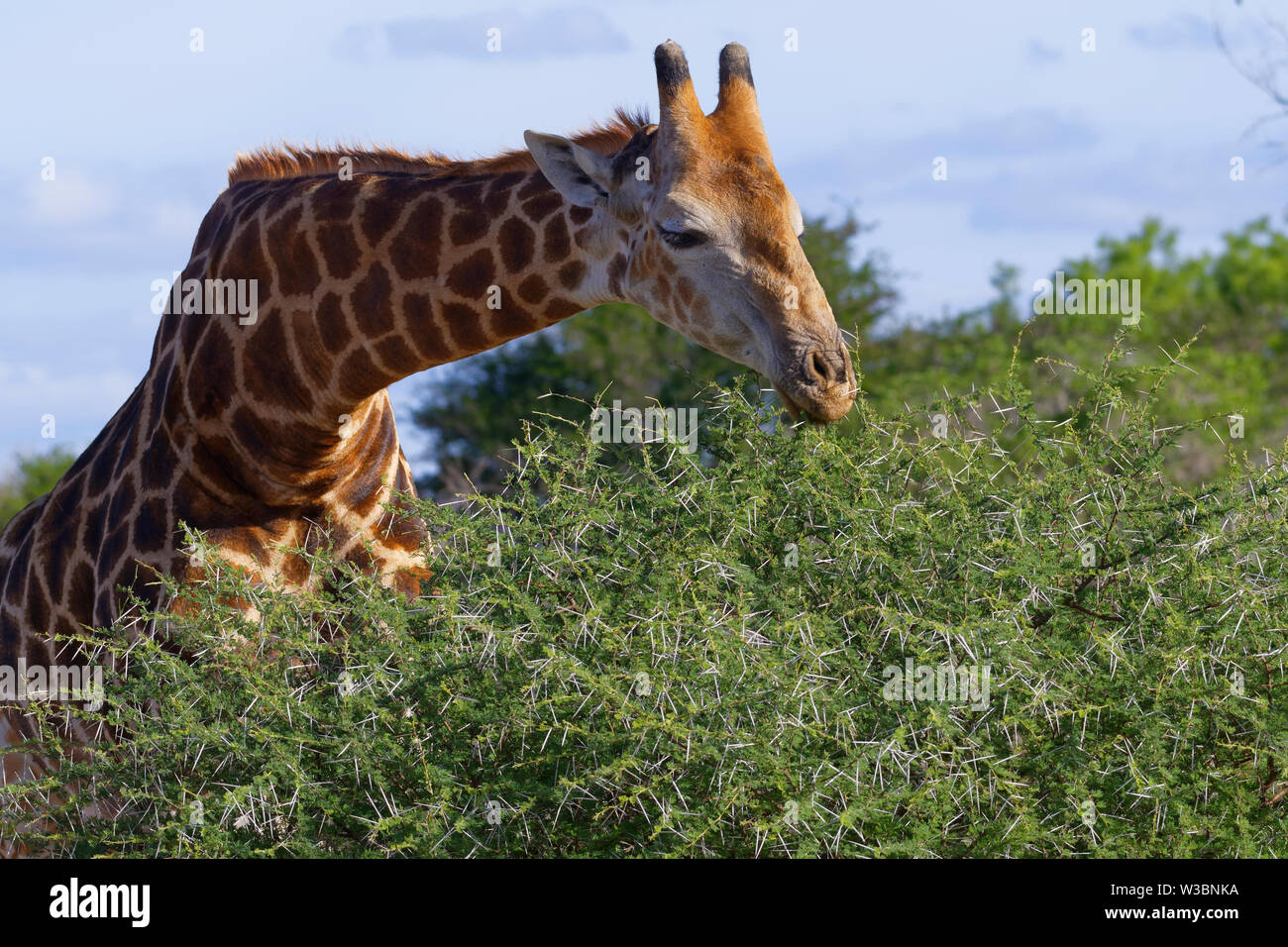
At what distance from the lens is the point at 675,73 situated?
614 cm

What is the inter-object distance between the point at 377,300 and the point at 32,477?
1392 inches

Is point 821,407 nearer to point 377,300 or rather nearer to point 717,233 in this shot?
point 717,233

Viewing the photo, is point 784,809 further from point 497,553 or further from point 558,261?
point 558,261

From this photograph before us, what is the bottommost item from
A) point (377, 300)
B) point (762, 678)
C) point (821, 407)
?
point (762, 678)

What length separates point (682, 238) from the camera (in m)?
5.92

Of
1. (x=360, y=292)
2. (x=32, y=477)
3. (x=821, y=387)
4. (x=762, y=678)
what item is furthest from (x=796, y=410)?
(x=32, y=477)

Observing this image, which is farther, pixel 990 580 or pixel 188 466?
pixel 188 466

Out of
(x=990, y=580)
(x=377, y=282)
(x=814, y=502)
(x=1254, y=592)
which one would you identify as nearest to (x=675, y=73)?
(x=377, y=282)

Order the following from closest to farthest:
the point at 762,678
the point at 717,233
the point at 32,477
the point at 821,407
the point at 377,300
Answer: the point at 762,678
the point at 821,407
the point at 717,233
the point at 377,300
the point at 32,477

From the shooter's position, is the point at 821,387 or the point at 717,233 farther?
the point at 717,233

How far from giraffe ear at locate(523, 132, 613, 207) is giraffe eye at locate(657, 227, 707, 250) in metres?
0.51

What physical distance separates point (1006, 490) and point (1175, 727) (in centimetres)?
102

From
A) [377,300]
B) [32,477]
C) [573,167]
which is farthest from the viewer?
[32,477]
